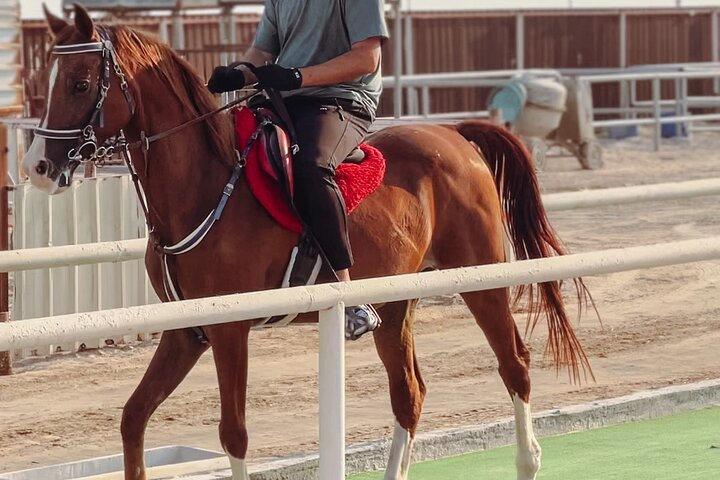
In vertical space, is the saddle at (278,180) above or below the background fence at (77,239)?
above

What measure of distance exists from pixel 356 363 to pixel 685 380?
1.92 meters

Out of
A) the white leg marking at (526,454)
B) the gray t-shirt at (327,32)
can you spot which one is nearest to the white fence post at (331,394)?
the gray t-shirt at (327,32)

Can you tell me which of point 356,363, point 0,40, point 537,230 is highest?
point 0,40

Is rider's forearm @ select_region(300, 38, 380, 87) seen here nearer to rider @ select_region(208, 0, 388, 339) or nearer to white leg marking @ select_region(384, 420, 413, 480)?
rider @ select_region(208, 0, 388, 339)

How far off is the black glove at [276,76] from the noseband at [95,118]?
0.45m

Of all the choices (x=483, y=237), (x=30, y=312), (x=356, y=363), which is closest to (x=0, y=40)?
(x=30, y=312)

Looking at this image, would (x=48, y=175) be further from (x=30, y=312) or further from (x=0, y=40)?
(x=0, y=40)

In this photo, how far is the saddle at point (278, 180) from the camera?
550 centimetres

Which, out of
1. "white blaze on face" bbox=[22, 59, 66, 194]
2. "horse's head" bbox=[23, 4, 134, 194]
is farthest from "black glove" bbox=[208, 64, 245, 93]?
"white blaze on face" bbox=[22, 59, 66, 194]

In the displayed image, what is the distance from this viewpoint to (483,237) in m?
6.30

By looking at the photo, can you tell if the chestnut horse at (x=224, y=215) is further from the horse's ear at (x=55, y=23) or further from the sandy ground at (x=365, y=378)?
the sandy ground at (x=365, y=378)

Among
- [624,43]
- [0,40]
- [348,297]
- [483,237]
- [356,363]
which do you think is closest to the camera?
[348,297]

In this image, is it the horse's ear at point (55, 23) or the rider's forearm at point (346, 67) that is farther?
the rider's forearm at point (346, 67)

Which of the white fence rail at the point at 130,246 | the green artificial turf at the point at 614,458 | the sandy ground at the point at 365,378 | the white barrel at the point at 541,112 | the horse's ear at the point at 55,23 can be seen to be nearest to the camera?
the horse's ear at the point at 55,23
